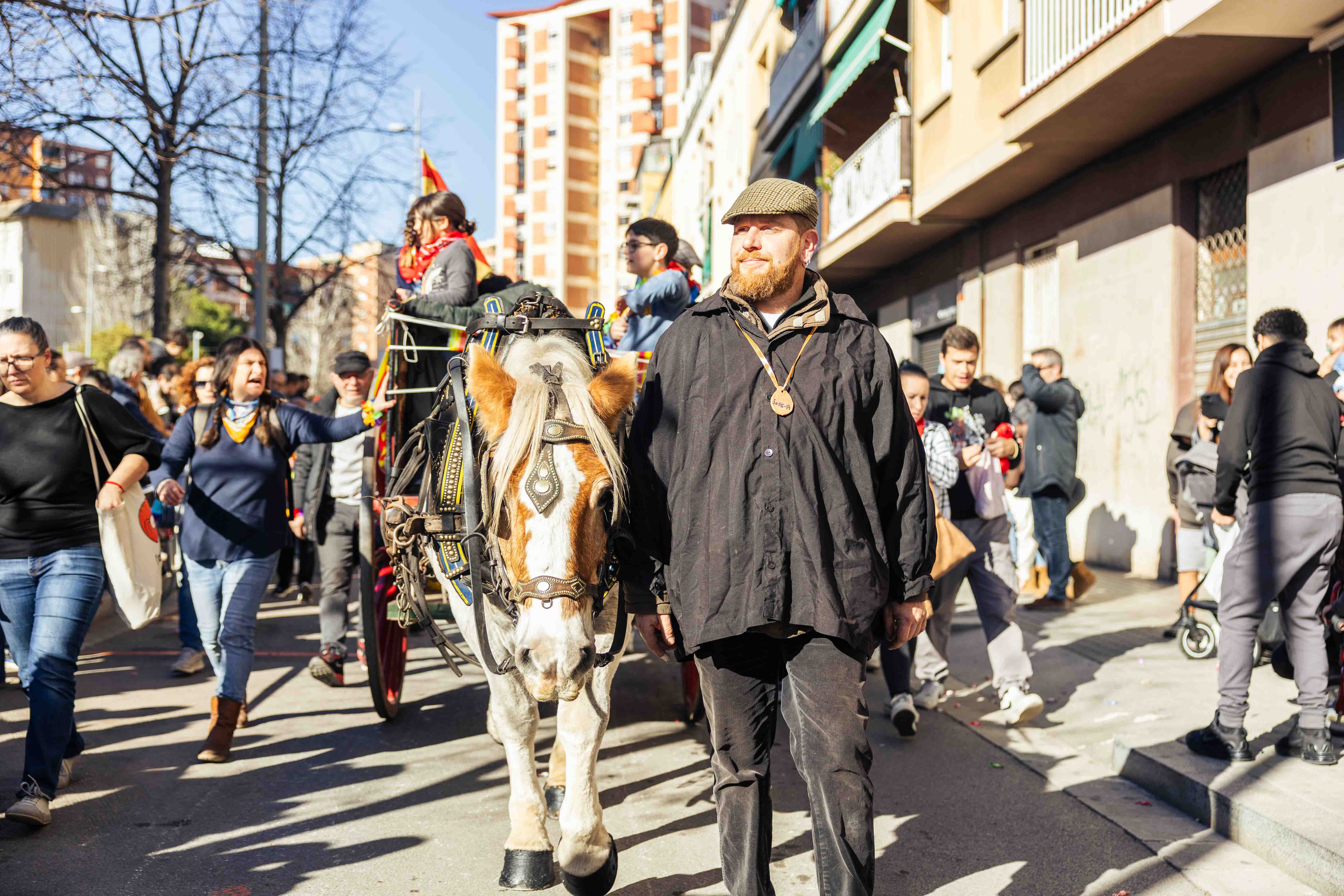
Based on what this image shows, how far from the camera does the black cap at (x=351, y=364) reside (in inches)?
295

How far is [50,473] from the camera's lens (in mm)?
4863

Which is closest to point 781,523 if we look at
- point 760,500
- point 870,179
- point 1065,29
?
point 760,500

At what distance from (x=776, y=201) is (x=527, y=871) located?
7.72ft

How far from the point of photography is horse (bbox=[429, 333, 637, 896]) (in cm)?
317

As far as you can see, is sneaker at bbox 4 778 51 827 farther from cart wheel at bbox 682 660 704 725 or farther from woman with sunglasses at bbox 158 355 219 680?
cart wheel at bbox 682 660 704 725

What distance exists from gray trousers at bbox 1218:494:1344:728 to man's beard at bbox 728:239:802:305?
3.05 meters

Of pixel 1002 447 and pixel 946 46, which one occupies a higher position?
pixel 946 46

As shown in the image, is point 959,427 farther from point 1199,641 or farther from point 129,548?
point 129,548

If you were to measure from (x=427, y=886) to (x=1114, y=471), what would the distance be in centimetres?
979

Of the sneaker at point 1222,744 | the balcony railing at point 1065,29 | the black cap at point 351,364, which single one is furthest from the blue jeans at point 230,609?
the balcony railing at point 1065,29

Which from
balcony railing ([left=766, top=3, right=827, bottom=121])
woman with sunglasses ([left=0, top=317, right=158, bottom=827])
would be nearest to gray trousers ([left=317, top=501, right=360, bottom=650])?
woman with sunglasses ([left=0, top=317, right=158, bottom=827])

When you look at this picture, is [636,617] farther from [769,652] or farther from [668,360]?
[668,360]

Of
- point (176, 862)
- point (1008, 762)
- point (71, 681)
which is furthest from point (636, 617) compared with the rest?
point (1008, 762)

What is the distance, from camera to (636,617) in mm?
3426
